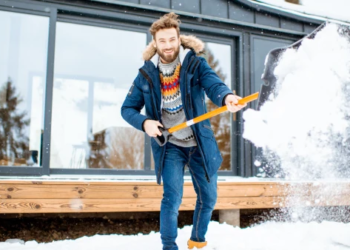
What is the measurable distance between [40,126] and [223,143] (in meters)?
2.43

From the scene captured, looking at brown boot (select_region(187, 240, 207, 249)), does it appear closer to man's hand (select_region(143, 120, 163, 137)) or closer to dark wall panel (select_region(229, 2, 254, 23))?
man's hand (select_region(143, 120, 163, 137))

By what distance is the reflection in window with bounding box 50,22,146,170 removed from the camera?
4387 mm

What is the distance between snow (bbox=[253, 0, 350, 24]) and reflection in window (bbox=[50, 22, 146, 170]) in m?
2.04

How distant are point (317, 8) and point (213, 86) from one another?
401 cm

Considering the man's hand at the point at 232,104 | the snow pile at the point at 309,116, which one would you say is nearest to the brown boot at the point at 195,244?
the man's hand at the point at 232,104

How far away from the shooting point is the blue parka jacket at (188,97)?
2162 millimetres

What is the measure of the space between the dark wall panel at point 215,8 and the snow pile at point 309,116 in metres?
1.11

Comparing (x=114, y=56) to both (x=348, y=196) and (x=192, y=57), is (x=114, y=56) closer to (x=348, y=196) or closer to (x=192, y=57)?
(x=192, y=57)

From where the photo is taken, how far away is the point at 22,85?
4.15 m

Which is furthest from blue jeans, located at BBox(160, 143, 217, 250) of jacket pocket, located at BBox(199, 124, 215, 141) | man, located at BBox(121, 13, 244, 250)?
jacket pocket, located at BBox(199, 124, 215, 141)

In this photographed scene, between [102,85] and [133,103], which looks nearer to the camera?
[133,103]

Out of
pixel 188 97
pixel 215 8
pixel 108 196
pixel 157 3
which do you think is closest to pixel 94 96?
pixel 157 3

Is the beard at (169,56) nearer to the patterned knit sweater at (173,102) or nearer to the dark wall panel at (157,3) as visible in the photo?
the patterned knit sweater at (173,102)

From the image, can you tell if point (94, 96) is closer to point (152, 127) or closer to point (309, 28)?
point (152, 127)
